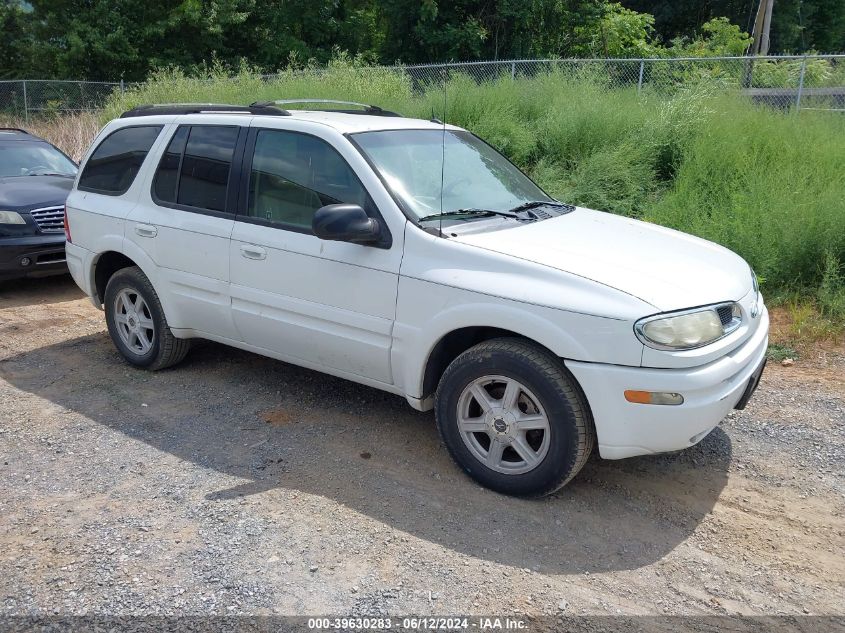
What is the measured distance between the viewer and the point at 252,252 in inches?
183

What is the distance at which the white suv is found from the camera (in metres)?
3.48

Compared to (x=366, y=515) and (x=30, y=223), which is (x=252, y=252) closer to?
(x=366, y=515)

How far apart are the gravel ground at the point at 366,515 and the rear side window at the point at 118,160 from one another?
5.13 feet

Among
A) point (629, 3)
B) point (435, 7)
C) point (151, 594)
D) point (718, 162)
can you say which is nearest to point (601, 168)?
point (718, 162)

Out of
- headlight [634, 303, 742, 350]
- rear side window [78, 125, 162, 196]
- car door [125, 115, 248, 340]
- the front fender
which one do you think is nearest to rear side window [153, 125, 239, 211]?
car door [125, 115, 248, 340]

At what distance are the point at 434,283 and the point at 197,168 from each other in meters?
2.17

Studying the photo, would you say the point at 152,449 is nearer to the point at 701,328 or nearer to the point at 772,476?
the point at 701,328

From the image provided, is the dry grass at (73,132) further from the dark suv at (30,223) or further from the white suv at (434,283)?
the white suv at (434,283)

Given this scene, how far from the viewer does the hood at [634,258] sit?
3576 millimetres

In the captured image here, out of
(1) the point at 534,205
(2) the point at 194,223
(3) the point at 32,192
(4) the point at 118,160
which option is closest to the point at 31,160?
(3) the point at 32,192

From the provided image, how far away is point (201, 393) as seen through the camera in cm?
530

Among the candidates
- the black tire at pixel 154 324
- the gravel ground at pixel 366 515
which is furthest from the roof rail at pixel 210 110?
the gravel ground at pixel 366 515

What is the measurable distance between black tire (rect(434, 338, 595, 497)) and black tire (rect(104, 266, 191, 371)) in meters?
2.46

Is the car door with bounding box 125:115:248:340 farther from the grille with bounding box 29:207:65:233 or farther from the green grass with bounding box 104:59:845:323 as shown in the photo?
the green grass with bounding box 104:59:845:323
